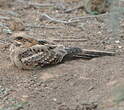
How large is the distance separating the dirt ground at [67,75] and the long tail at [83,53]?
0.34ft

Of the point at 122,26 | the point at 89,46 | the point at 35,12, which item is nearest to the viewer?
the point at 89,46

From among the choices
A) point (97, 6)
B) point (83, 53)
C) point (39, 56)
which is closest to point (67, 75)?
point (39, 56)

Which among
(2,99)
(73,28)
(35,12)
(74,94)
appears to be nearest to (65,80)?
(74,94)

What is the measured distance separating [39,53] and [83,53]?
2.25 ft

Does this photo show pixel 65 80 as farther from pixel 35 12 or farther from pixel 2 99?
pixel 35 12

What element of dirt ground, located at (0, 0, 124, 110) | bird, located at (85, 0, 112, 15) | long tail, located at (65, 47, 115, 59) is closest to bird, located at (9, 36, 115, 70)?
long tail, located at (65, 47, 115, 59)

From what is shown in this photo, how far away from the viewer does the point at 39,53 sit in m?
6.63

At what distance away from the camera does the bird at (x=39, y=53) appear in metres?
6.61

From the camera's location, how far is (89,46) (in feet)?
24.5

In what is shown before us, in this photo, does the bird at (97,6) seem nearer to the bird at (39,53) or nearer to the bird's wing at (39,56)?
the bird at (39,53)

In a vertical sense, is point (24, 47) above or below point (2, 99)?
above

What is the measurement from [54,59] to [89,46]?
1.01m

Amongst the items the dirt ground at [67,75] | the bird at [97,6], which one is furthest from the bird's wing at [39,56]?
the bird at [97,6]

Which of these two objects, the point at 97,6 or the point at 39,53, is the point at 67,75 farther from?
the point at 97,6
